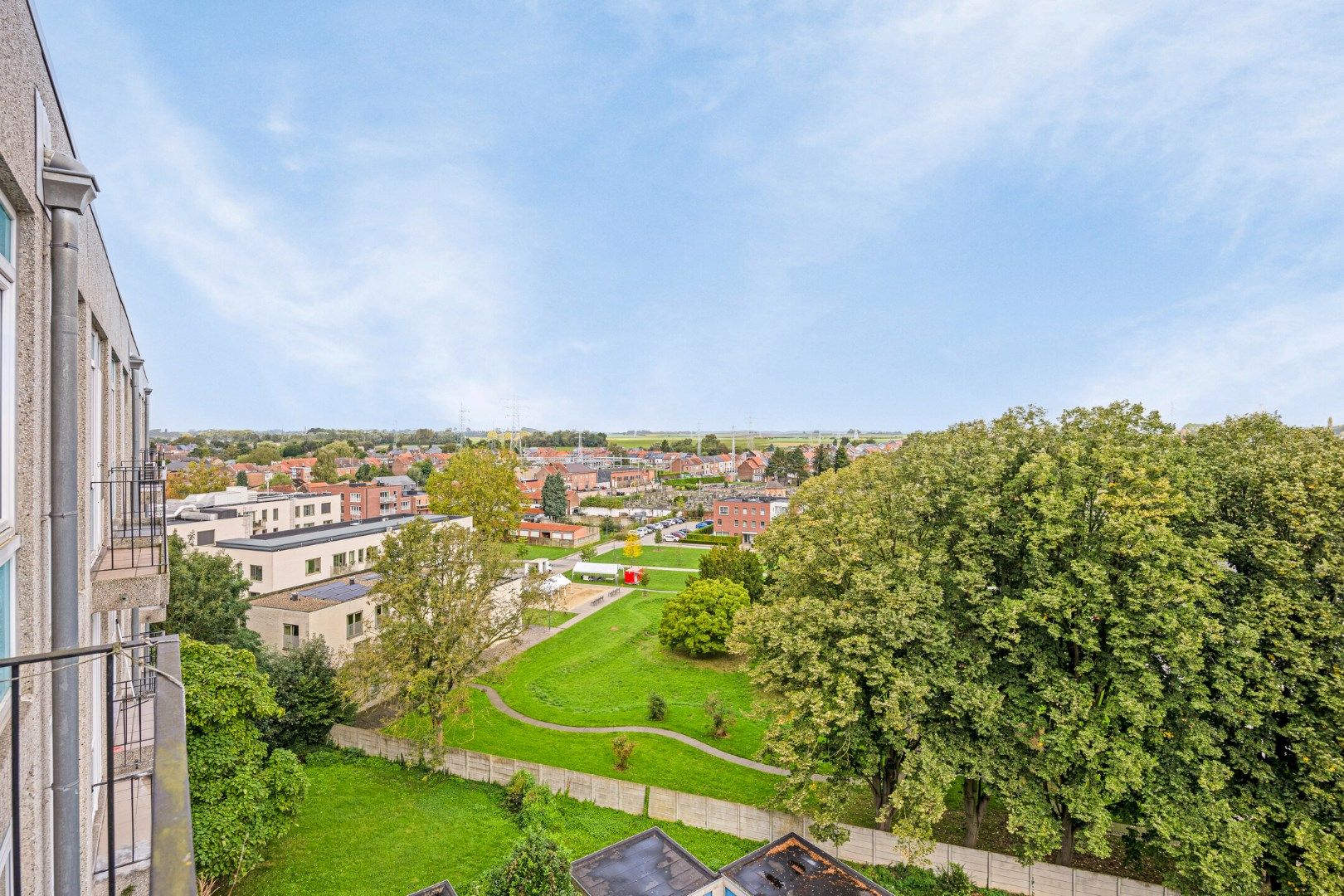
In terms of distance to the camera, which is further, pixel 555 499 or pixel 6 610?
pixel 555 499

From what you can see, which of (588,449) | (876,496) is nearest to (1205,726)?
(876,496)

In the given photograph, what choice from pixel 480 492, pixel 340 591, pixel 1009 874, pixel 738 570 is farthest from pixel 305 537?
pixel 1009 874

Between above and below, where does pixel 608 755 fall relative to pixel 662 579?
below

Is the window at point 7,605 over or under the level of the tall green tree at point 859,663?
over

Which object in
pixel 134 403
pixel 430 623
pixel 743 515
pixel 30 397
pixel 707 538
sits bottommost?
pixel 707 538

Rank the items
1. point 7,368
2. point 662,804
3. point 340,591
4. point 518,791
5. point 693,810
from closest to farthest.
A: 1. point 7,368
2. point 693,810
3. point 662,804
4. point 518,791
5. point 340,591

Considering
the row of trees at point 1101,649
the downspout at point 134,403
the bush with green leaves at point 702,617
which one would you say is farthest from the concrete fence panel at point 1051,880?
the downspout at point 134,403

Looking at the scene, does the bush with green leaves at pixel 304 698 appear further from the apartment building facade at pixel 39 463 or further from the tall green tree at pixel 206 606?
the apartment building facade at pixel 39 463

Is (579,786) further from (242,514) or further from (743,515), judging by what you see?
(743,515)
